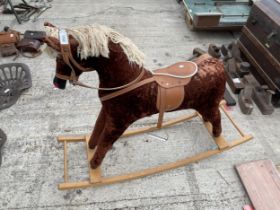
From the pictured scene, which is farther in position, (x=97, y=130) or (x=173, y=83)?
(x=97, y=130)

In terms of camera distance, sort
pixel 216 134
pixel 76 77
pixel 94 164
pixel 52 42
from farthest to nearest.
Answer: pixel 216 134
pixel 94 164
pixel 76 77
pixel 52 42

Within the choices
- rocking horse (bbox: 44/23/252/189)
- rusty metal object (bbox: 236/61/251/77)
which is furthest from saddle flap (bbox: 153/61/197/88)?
rusty metal object (bbox: 236/61/251/77)

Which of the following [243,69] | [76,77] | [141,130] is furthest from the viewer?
[243,69]

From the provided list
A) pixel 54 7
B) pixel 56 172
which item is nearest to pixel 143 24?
pixel 54 7

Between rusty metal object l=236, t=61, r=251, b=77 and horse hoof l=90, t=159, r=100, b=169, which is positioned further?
rusty metal object l=236, t=61, r=251, b=77

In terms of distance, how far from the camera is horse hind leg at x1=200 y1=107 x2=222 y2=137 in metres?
2.41

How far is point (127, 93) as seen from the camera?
1.90 meters

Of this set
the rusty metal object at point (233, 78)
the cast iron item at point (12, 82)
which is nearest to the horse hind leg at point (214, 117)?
the rusty metal object at point (233, 78)

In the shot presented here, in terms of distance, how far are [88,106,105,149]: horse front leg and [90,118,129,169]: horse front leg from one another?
0.17m

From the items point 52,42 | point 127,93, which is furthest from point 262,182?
point 52,42

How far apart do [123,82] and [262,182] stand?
1667 millimetres

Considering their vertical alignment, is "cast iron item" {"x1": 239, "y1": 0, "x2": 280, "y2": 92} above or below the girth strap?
below

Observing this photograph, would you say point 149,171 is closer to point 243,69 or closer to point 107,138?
point 107,138

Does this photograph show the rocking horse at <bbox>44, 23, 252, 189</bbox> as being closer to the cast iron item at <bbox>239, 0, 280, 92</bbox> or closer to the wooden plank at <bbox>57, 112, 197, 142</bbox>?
the wooden plank at <bbox>57, 112, 197, 142</bbox>
